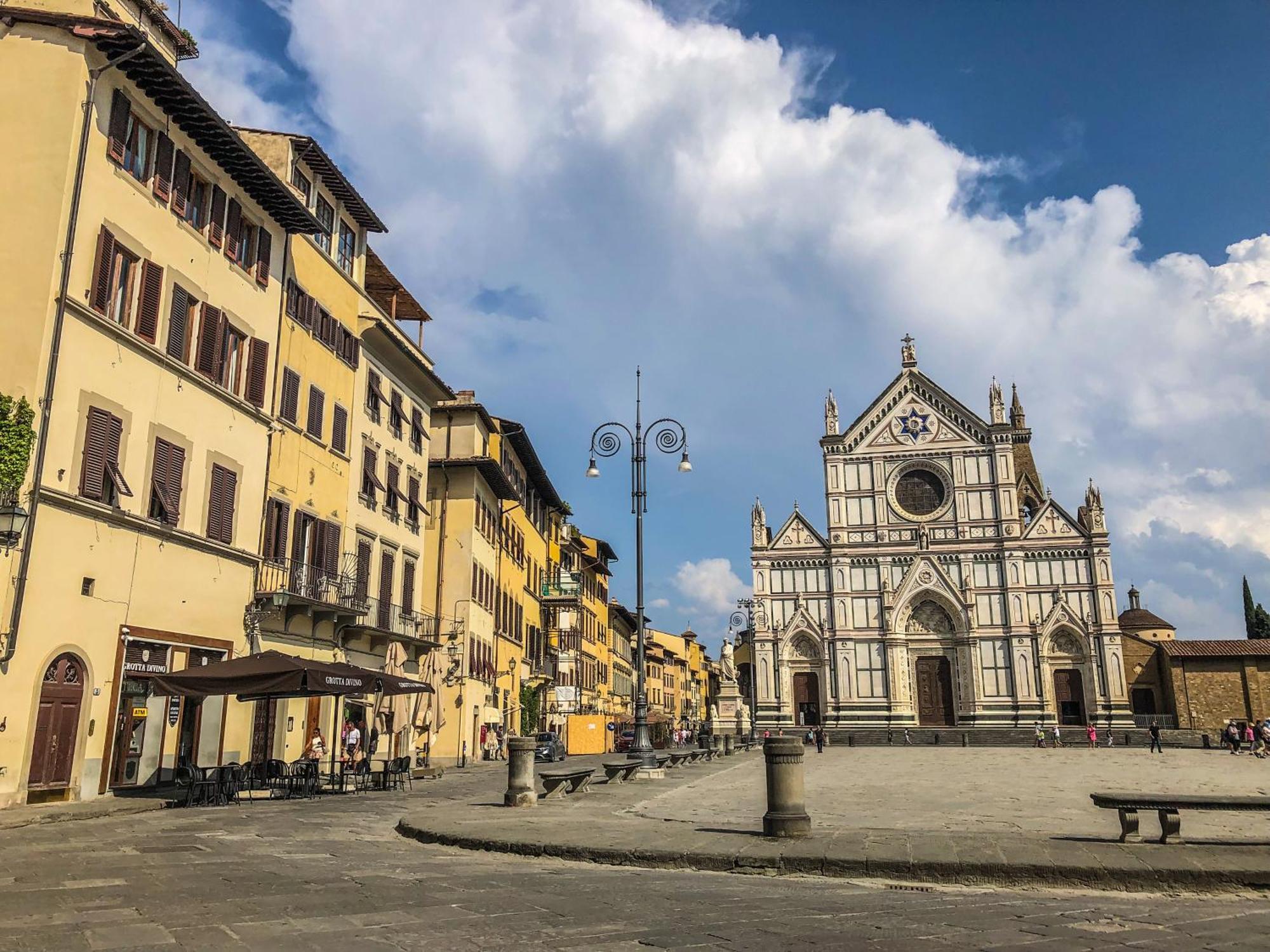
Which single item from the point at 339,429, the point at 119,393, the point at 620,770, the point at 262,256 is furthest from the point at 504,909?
the point at 339,429

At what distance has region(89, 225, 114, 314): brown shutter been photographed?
17125mm

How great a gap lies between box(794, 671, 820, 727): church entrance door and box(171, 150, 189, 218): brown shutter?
2082 inches

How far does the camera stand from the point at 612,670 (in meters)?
76.2

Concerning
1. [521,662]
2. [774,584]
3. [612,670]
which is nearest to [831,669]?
[774,584]

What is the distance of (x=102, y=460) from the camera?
17.3 metres

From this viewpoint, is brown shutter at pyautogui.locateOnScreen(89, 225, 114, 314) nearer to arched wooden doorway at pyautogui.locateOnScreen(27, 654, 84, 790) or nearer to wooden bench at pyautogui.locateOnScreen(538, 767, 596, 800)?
arched wooden doorway at pyautogui.locateOnScreen(27, 654, 84, 790)

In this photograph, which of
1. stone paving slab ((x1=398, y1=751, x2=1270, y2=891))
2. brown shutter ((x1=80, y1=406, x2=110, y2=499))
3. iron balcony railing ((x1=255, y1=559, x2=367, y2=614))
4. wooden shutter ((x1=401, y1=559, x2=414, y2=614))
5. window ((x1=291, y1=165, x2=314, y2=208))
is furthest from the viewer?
wooden shutter ((x1=401, y1=559, x2=414, y2=614))

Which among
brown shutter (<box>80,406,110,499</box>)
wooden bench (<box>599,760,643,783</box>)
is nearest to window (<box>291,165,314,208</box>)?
brown shutter (<box>80,406,110,499</box>)

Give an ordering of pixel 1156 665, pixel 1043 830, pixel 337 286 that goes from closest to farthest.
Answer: pixel 1043 830 → pixel 337 286 → pixel 1156 665

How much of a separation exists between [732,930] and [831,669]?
196 feet

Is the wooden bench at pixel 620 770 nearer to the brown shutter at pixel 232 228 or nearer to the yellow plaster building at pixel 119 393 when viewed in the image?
the yellow plaster building at pixel 119 393

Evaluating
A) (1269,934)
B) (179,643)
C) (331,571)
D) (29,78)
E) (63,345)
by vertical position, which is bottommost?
(1269,934)

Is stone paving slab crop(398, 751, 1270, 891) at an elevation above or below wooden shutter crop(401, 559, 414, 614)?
below

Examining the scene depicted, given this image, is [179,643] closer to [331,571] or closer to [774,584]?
[331,571]
